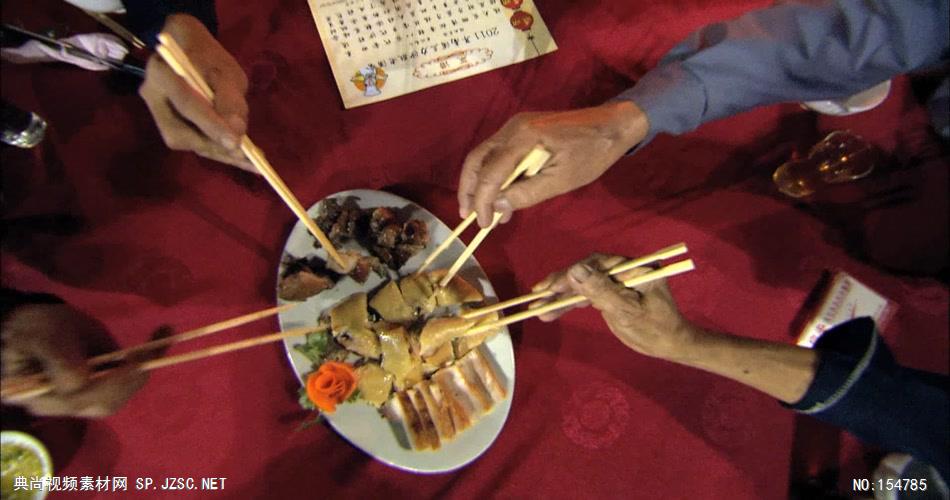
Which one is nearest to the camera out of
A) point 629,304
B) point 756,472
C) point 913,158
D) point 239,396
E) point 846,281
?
point 629,304

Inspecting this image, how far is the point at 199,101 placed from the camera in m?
0.99

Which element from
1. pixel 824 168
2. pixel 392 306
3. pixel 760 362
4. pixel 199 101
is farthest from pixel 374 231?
pixel 824 168

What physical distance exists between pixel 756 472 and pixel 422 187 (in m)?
1.22

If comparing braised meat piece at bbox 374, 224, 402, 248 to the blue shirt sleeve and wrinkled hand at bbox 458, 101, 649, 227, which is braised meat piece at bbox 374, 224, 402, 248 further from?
the blue shirt sleeve

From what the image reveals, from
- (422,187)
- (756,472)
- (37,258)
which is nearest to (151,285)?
(37,258)

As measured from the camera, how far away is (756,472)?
4.91ft

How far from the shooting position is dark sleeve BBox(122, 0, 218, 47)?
135 centimetres

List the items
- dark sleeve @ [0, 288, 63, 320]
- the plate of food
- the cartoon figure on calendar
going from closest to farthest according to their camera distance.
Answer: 1. dark sleeve @ [0, 288, 63, 320]
2. the plate of food
3. the cartoon figure on calendar

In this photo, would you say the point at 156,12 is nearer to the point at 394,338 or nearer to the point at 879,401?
the point at 394,338

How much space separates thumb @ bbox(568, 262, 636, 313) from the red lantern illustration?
3.23 ft

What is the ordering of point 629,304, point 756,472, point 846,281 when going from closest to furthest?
point 629,304 → point 756,472 → point 846,281

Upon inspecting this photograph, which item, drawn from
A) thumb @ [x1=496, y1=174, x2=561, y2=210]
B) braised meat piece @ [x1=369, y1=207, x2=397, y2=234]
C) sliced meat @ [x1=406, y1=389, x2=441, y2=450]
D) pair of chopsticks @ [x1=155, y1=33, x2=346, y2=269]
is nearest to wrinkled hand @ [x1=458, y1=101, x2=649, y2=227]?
thumb @ [x1=496, y1=174, x2=561, y2=210]

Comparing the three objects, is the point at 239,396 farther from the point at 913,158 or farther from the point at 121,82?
the point at 913,158

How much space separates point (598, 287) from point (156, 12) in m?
1.25
